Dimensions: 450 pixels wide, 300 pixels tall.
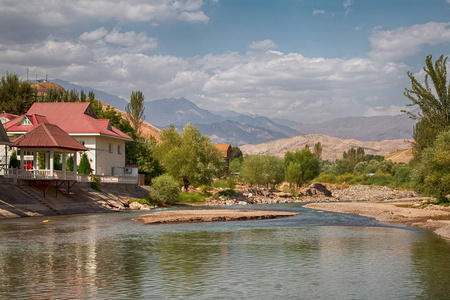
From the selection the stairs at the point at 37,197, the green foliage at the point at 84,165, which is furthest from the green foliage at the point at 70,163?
the stairs at the point at 37,197

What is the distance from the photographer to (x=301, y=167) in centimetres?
11150

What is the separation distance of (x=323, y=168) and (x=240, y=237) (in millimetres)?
140570

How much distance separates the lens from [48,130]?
178ft

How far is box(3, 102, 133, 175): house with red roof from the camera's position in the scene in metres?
65.5

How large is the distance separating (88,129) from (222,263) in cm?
5053

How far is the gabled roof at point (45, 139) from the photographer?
51.6 meters

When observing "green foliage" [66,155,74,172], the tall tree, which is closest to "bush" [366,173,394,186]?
the tall tree

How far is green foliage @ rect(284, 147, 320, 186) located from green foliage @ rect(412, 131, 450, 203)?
55.4 meters

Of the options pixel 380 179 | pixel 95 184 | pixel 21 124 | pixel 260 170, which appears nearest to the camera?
pixel 95 184

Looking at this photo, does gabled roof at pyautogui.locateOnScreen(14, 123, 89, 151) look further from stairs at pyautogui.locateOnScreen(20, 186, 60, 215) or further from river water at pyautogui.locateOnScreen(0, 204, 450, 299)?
river water at pyautogui.locateOnScreen(0, 204, 450, 299)

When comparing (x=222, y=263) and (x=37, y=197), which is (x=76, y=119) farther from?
(x=222, y=263)

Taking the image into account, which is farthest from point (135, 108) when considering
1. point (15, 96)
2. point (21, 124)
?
point (21, 124)

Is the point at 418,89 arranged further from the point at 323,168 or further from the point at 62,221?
the point at 323,168

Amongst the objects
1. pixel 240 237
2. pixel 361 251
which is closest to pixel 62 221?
pixel 240 237
